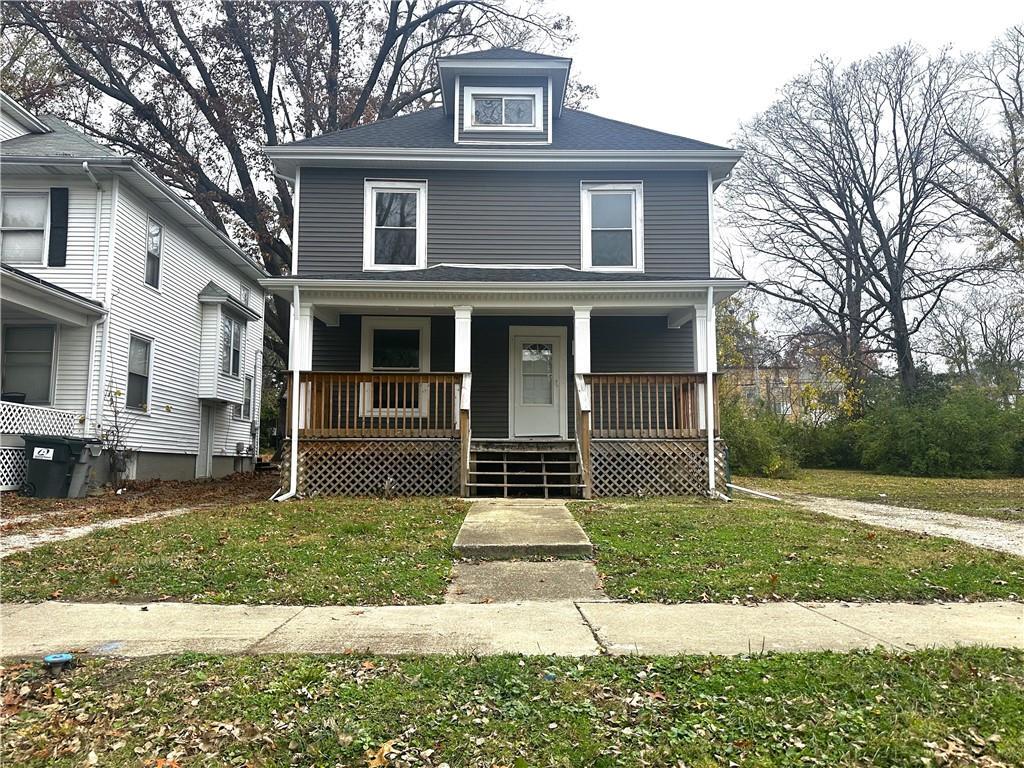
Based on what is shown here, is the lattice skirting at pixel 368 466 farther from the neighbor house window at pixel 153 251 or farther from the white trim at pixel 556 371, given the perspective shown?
the neighbor house window at pixel 153 251

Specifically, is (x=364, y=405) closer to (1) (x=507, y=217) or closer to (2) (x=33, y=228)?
(1) (x=507, y=217)

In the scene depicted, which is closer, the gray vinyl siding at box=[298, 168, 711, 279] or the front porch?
the front porch

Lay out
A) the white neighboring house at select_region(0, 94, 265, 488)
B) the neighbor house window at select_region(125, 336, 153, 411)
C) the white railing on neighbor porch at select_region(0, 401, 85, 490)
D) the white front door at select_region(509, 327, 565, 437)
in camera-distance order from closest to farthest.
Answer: the white railing on neighbor porch at select_region(0, 401, 85, 490), the white neighboring house at select_region(0, 94, 265, 488), the white front door at select_region(509, 327, 565, 437), the neighbor house window at select_region(125, 336, 153, 411)

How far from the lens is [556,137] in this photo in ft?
45.4

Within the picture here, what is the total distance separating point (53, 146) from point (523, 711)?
50.0ft

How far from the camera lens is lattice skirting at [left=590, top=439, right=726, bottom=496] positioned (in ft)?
36.7

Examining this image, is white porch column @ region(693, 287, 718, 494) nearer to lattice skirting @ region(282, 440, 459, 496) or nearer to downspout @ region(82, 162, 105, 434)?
lattice skirting @ region(282, 440, 459, 496)

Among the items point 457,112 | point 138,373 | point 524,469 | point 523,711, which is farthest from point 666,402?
point 138,373

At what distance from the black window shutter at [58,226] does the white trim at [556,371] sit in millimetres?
8589

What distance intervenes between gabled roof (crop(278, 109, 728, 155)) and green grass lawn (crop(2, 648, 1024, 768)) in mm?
11127

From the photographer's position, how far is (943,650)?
3600 mm

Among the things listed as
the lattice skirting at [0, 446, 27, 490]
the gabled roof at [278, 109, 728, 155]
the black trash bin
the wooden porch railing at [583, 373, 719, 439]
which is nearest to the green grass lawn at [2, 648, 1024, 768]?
the wooden porch railing at [583, 373, 719, 439]

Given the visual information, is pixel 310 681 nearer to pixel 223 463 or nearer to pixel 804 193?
pixel 223 463

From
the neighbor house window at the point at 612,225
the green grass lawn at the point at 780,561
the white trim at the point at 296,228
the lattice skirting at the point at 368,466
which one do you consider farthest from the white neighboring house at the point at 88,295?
the green grass lawn at the point at 780,561
